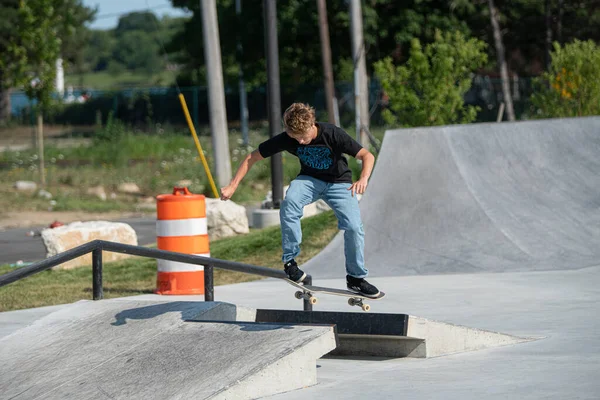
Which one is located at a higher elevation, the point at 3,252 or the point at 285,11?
the point at 285,11

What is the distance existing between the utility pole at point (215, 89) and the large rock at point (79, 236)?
22.8 ft

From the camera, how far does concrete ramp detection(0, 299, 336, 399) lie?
5.78m

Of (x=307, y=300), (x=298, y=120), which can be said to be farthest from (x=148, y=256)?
(x=298, y=120)

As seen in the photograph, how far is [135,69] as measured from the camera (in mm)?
188250

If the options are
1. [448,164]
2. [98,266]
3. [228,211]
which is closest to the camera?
[98,266]

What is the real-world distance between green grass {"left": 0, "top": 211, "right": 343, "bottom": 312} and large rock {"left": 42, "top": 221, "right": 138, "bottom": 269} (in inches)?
12.3

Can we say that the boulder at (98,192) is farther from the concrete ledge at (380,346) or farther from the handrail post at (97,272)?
the concrete ledge at (380,346)

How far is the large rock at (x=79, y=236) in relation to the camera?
13.0m

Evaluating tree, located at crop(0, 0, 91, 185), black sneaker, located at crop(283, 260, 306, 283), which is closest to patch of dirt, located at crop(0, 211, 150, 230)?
tree, located at crop(0, 0, 91, 185)

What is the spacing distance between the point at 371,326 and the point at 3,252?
1035 centimetres

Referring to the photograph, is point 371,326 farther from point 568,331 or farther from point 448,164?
point 448,164

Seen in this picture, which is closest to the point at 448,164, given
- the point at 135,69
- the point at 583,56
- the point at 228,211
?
the point at 228,211

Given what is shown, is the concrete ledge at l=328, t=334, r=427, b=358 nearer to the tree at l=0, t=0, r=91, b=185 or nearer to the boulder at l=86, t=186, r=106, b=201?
the boulder at l=86, t=186, r=106, b=201

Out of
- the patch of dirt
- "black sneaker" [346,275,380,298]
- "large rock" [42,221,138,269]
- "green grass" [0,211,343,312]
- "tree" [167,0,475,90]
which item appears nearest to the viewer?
"black sneaker" [346,275,380,298]
